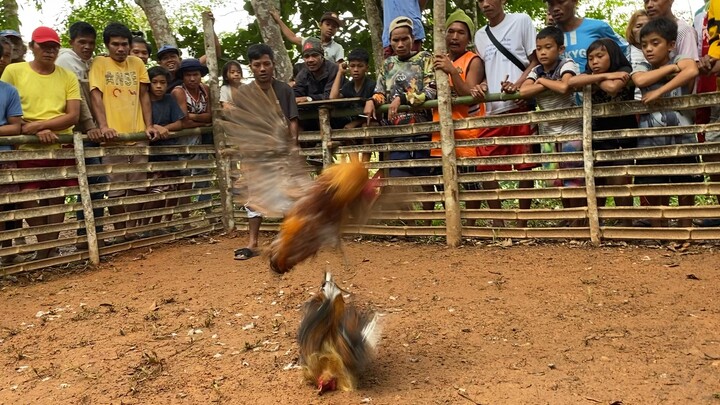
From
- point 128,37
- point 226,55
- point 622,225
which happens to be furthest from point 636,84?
point 226,55

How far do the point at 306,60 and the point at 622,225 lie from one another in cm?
403

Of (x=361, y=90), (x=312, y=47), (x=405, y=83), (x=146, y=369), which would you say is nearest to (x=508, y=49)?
(x=405, y=83)

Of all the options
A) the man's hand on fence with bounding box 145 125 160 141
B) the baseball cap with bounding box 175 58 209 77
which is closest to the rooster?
the man's hand on fence with bounding box 145 125 160 141

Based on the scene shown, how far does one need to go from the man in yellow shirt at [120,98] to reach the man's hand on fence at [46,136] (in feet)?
1.71

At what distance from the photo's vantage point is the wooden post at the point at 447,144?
647 cm

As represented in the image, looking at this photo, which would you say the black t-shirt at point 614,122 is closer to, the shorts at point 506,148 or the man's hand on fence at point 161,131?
the shorts at point 506,148

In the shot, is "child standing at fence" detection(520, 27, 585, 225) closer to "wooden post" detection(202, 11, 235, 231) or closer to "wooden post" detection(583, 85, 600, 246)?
"wooden post" detection(583, 85, 600, 246)

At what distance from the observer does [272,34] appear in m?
9.30

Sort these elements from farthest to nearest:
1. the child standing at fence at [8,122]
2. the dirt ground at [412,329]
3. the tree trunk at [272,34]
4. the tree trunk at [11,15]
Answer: the tree trunk at [11,15], the tree trunk at [272,34], the child standing at fence at [8,122], the dirt ground at [412,329]

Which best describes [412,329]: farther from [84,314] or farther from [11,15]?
[11,15]

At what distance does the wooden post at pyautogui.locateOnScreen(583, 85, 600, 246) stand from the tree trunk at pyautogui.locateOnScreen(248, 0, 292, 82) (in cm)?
480

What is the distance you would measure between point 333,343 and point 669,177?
13.1 ft

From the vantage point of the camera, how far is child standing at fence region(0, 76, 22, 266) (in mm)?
6293

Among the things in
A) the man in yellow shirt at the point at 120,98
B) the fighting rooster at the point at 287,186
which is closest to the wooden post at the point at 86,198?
the man in yellow shirt at the point at 120,98
